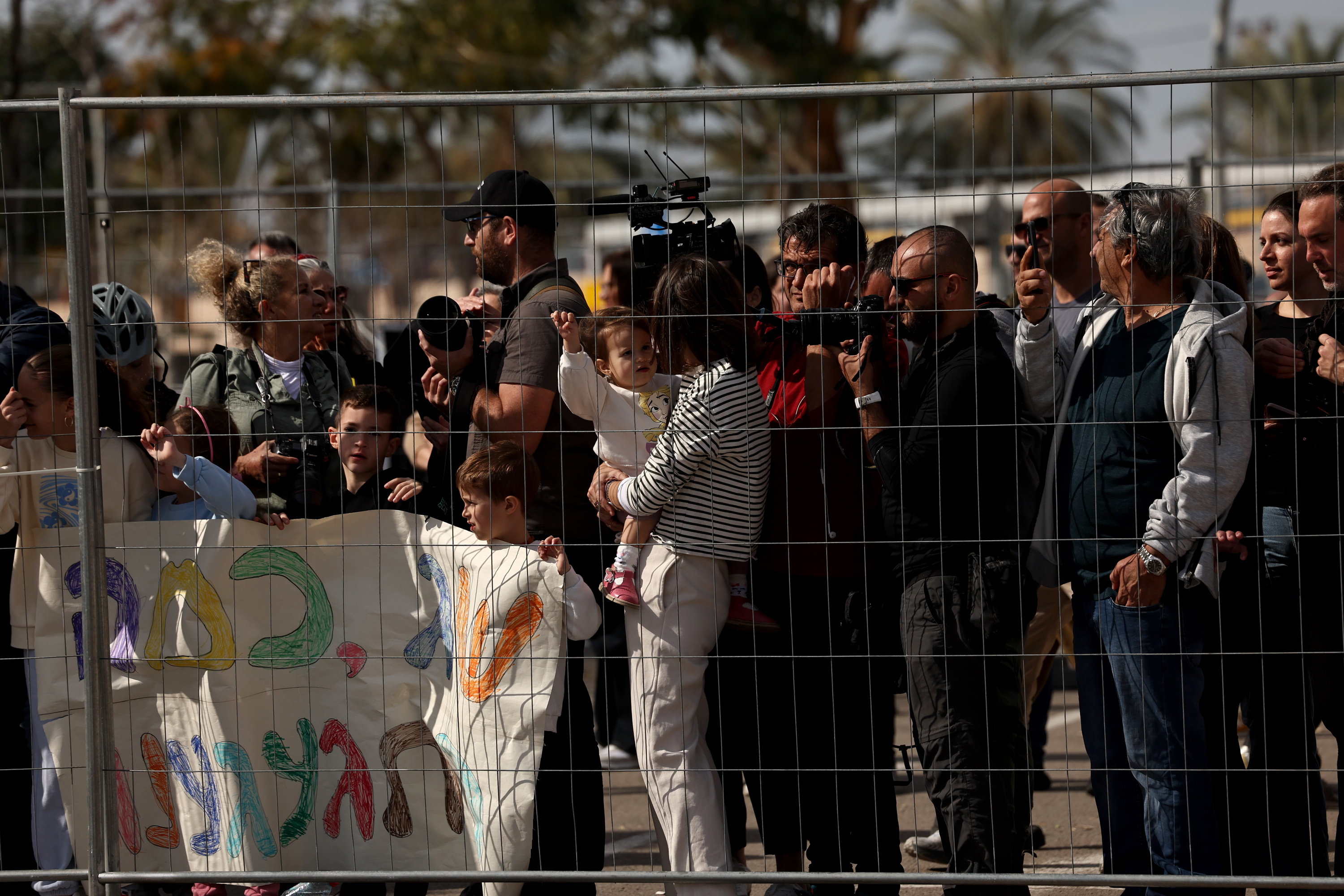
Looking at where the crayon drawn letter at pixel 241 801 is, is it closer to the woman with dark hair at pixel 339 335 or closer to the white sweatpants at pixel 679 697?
the white sweatpants at pixel 679 697

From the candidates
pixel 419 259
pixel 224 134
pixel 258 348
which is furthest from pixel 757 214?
pixel 224 134

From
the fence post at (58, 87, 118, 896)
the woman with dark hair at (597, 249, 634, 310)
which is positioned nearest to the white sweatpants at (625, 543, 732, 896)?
the fence post at (58, 87, 118, 896)

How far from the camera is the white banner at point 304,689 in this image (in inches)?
135

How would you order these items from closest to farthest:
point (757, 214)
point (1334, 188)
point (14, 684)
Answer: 1. point (1334, 188)
2. point (14, 684)
3. point (757, 214)

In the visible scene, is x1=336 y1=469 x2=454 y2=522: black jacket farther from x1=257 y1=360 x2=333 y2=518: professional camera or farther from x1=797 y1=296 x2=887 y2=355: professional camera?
x1=797 y1=296 x2=887 y2=355: professional camera

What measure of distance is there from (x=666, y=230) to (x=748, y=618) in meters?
1.10

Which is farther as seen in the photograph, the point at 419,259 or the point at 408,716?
the point at 419,259

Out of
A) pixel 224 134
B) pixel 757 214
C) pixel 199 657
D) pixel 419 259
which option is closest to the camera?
pixel 199 657

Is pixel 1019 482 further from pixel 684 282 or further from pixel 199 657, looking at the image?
pixel 199 657

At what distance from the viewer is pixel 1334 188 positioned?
325 centimetres

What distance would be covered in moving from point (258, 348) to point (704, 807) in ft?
7.01

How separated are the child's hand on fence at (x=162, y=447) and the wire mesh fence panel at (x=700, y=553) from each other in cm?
2

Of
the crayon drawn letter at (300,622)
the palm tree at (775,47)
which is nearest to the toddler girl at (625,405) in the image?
the crayon drawn letter at (300,622)

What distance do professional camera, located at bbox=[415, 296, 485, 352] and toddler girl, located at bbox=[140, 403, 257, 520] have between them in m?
0.66
